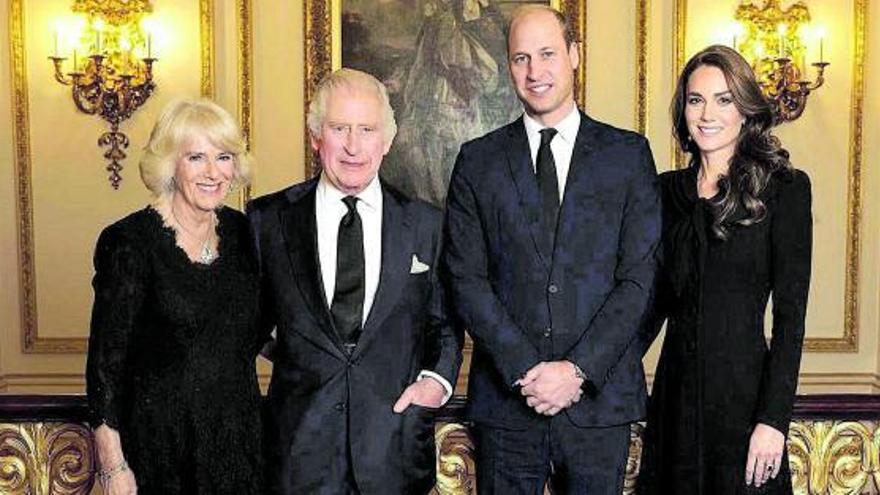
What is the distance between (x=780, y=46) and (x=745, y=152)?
3.97 metres

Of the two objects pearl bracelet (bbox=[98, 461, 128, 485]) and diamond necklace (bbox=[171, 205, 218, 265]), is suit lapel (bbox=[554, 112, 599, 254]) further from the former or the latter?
pearl bracelet (bbox=[98, 461, 128, 485])

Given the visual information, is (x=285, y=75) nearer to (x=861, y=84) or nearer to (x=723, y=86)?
(x=861, y=84)

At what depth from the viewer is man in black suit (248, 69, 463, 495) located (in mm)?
2682

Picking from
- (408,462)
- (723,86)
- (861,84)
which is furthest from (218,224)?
(861,84)

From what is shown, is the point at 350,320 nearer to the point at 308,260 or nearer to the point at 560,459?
the point at 308,260

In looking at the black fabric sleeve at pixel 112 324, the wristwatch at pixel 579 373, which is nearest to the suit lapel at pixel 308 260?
the black fabric sleeve at pixel 112 324

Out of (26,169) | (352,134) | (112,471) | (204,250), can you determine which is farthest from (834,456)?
(26,169)

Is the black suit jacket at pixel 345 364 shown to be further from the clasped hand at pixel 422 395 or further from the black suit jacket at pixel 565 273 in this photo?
the black suit jacket at pixel 565 273

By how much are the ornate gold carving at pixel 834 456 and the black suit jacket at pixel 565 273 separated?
25.7 inches

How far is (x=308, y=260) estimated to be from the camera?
107 inches

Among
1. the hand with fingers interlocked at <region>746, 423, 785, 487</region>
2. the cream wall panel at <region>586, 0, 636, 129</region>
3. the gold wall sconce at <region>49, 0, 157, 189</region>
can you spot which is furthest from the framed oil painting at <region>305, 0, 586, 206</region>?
the hand with fingers interlocked at <region>746, 423, 785, 487</region>

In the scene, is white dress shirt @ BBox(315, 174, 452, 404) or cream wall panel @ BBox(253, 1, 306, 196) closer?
white dress shirt @ BBox(315, 174, 452, 404)

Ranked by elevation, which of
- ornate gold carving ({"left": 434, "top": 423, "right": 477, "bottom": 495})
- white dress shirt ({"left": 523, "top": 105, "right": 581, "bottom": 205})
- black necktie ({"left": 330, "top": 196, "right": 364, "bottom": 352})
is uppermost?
white dress shirt ({"left": 523, "top": 105, "right": 581, "bottom": 205})

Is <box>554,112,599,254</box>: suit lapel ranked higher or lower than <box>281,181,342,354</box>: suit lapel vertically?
higher
